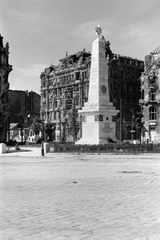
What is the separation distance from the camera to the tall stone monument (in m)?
38.2

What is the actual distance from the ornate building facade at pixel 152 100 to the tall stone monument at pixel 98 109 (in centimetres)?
3272

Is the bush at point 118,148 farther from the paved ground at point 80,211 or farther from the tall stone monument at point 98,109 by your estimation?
the paved ground at point 80,211

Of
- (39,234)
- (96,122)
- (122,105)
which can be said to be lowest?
(39,234)

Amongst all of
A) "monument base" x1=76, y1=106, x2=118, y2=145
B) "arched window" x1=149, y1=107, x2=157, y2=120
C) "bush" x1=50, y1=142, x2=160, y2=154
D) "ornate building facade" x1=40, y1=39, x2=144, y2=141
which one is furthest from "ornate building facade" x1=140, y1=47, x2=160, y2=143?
"bush" x1=50, y1=142, x2=160, y2=154

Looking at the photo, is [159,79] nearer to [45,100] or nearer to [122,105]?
[122,105]

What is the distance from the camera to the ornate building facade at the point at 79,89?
91312 mm

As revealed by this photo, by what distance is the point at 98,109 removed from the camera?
3794cm

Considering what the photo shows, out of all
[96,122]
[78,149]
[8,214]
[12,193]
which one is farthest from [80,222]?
[96,122]

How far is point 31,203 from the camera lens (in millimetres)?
9383

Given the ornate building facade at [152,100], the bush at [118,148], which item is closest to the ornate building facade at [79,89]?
the ornate building facade at [152,100]

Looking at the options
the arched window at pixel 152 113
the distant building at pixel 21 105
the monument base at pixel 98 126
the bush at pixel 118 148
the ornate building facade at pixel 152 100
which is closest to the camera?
the bush at pixel 118 148

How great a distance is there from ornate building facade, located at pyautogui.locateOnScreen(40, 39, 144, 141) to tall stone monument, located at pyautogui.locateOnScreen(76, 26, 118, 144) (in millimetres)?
44319

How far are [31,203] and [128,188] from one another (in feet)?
11.8

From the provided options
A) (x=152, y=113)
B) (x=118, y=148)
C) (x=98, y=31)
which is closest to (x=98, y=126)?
(x=118, y=148)
